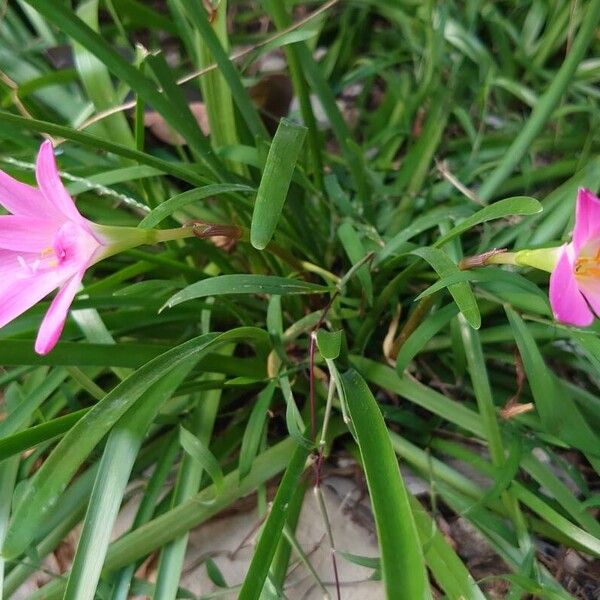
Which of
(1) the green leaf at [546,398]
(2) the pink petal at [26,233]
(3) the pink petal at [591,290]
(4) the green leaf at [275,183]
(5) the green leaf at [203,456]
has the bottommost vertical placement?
(1) the green leaf at [546,398]

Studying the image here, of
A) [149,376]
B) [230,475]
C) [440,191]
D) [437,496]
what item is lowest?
[437,496]


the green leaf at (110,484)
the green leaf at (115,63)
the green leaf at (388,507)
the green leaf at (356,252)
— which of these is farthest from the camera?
the green leaf at (356,252)

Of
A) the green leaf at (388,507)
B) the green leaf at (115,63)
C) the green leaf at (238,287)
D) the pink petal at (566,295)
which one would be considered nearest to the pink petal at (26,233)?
the green leaf at (238,287)

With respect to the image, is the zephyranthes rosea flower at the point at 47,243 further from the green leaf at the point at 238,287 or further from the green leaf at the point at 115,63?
the green leaf at the point at 115,63

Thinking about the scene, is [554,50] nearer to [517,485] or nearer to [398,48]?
[398,48]

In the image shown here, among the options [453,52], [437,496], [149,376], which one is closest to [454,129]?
[453,52]

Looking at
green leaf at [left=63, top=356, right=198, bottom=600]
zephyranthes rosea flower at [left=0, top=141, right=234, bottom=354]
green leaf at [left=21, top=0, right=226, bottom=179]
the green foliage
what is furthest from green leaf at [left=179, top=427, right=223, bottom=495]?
green leaf at [left=21, top=0, right=226, bottom=179]

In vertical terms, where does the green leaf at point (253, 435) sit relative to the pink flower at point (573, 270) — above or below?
below
